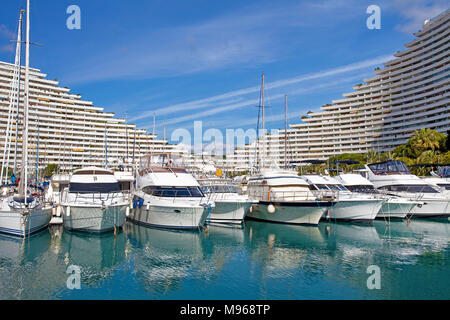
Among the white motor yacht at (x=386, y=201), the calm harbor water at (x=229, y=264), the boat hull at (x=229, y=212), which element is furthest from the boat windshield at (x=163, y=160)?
the white motor yacht at (x=386, y=201)

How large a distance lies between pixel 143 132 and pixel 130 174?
371 ft

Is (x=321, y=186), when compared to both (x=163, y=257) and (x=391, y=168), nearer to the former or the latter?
(x=391, y=168)

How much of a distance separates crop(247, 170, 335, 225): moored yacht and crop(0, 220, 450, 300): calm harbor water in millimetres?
1410

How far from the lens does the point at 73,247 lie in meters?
18.4

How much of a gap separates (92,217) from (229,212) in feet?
32.5

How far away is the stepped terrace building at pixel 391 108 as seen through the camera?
3752 inches

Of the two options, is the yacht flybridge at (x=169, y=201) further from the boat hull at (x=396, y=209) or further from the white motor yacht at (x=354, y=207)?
the boat hull at (x=396, y=209)

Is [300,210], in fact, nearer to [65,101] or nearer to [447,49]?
[447,49]

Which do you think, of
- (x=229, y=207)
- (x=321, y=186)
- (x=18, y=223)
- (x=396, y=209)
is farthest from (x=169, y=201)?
(x=396, y=209)

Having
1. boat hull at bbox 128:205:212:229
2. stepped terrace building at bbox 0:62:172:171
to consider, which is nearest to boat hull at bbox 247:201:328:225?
boat hull at bbox 128:205:212:229

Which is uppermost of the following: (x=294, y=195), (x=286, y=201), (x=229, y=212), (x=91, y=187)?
(x=91, y=187)

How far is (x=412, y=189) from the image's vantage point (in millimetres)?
30281

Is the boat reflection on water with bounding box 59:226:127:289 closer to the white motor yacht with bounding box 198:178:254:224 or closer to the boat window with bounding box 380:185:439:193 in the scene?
the white motor yacht with bounding box 198:178:254:224

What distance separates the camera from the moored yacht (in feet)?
80.5
